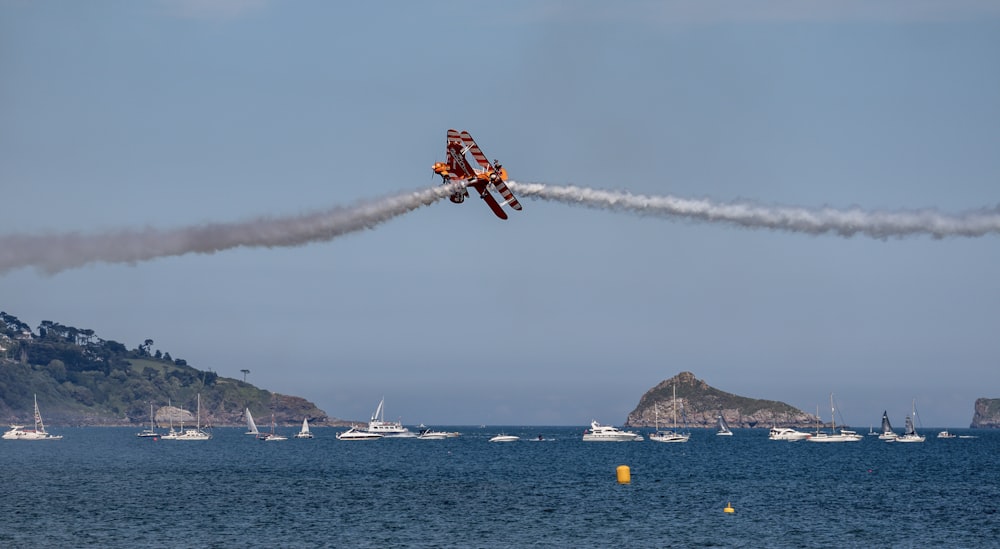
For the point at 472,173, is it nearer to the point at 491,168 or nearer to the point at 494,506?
the point at 491,168

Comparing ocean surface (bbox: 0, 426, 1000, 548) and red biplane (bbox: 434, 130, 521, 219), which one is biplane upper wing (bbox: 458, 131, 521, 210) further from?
ocean surface (bbox: 0, 426, 1000, 548)

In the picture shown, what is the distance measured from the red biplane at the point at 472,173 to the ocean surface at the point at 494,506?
22.2m

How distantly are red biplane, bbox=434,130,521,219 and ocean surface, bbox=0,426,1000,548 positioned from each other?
874 inches

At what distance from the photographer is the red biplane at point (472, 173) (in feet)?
229

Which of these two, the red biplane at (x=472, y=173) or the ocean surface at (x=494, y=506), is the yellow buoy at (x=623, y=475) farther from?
the red biplane at (x=472, y=173)

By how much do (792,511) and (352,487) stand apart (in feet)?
154

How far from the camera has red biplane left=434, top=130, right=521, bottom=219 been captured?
69938mm

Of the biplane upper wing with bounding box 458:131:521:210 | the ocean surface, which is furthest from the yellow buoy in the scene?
the biplane upper wing with bounding box 458:131:521:210

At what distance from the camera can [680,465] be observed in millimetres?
166250

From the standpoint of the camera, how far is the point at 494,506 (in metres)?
98.0

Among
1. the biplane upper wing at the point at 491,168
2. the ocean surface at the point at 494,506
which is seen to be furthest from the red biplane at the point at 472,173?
the ocean surface at the point at 494,506

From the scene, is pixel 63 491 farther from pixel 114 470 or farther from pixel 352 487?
pixel 114 470

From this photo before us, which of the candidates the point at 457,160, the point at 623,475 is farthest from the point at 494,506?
the point at 457,160

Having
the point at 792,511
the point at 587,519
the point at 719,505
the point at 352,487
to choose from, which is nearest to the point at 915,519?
the point at 792,511
